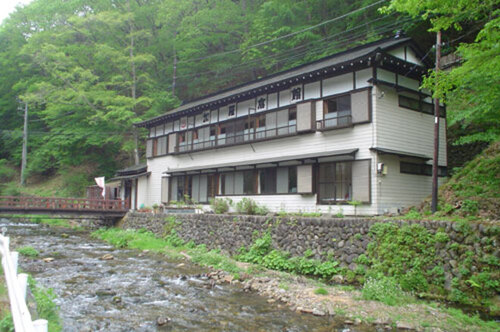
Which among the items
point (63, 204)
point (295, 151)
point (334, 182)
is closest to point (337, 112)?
point (295, 151)

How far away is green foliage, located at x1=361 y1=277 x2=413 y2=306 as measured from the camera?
9719 millimetres

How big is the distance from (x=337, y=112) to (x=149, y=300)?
11.6m

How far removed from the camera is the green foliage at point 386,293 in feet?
31.9

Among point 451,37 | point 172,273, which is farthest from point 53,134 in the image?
point 451,37

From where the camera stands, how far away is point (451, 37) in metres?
25.7

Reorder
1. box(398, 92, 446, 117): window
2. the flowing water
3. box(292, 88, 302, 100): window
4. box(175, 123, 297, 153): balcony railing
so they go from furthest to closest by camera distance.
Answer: box(175, 123, 297, 153): balcony railing
box(292, 88, 302, 100): window
box(398, 92, 446, 117): window
the flowing water

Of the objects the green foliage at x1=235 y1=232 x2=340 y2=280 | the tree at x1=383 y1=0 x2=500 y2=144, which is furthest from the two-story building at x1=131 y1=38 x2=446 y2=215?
the tree at x1=383 y1=0 x2=500 y2=144

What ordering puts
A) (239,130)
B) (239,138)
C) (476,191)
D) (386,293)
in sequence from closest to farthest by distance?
(386,293) < (476,191) < (239,138) < (239,130)

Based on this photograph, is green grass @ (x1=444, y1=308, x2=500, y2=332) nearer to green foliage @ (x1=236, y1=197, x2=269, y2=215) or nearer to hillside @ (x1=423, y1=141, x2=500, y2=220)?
hillside @ (x1=423, y1=141, x2=500, y2=220)

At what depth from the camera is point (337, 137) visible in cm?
1680

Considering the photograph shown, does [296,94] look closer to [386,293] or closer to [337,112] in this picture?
[337,112]

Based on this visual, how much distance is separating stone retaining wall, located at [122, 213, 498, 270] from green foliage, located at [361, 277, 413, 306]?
4.95 feet

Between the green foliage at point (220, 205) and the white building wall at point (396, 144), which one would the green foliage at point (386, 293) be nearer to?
the white building wall at point (396, 144)

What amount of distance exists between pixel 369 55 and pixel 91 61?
3174 centimetres
